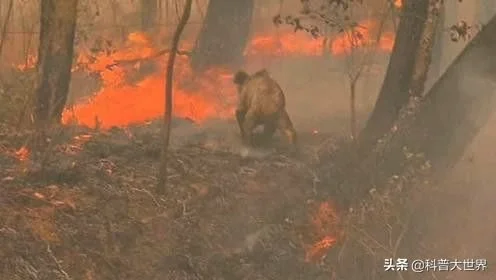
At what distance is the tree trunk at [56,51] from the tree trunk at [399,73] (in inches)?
108

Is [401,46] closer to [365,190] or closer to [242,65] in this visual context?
[365,190]

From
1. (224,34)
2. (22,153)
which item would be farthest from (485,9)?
(22,153)

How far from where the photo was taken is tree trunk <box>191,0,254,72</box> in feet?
28.0

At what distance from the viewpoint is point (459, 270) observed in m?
5.42

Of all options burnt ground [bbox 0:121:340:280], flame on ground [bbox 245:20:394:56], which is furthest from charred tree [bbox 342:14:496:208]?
flame on ground [bbox 245:20:394:56]

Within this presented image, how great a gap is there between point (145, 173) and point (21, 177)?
96 cm

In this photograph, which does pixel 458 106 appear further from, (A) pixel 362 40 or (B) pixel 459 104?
(A) pixel 362 40

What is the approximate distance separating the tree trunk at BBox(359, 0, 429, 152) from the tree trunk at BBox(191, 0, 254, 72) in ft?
8.30

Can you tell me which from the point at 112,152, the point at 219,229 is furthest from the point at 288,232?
the point at 112,152

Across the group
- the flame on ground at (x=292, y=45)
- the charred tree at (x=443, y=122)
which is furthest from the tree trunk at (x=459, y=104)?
the flame on ground at (x=292, y=45)

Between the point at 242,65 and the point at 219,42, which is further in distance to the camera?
the point at 219,42

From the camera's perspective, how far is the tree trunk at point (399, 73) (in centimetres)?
602

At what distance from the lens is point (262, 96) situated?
21.0 feet

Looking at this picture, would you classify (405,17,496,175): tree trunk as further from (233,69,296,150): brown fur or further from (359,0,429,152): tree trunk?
(233,69,296,150): brown fur
